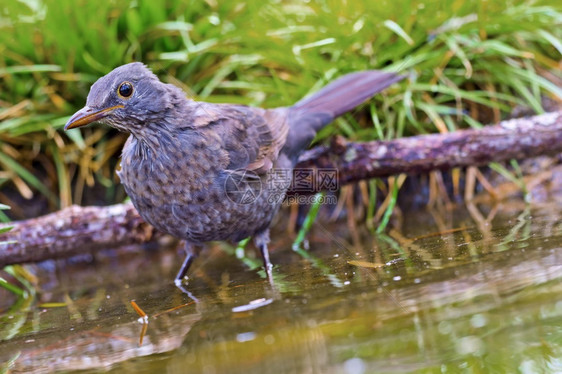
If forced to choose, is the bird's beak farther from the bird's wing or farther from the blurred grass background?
the blurred grass background

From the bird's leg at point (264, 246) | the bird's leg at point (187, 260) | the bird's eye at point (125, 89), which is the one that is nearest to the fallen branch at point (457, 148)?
the bird's leg at point (264, 246)

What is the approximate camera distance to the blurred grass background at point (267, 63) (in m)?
4.32

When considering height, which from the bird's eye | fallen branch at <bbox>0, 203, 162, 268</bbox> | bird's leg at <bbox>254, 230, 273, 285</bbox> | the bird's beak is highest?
the bird's eye

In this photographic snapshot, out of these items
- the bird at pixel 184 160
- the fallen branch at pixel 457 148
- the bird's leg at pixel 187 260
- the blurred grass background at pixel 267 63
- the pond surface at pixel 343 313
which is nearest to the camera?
the pond surface at pixel 343 313

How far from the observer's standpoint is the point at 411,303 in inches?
76.2

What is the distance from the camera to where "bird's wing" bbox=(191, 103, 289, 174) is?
3223mm

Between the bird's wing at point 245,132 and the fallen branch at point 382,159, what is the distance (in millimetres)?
412

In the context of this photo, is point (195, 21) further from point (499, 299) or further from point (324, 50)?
point (499, 299)

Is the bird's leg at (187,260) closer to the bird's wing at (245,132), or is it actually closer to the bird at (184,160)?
the bird at (184,160)

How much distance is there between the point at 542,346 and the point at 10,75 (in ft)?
13.4
